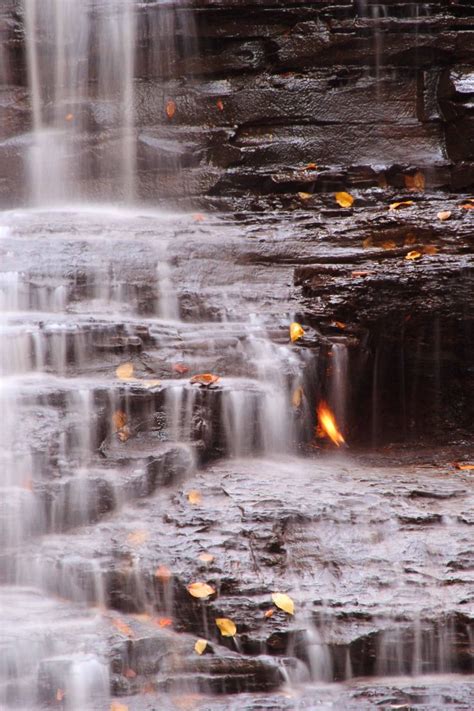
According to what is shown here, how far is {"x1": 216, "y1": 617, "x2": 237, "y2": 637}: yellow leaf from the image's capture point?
326 centimetres

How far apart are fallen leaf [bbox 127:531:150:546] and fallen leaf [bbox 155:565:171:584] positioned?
0.22 metres

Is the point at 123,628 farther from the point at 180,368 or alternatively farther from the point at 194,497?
the point at 180,368

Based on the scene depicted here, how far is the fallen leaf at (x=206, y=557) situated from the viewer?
3.54m

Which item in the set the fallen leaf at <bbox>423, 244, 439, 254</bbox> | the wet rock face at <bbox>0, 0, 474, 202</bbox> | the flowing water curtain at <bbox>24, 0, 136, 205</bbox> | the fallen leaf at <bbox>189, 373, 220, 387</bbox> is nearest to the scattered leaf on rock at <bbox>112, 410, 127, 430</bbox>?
the fallen leaf at <bbox>189, 373, 220, 387</bbox>

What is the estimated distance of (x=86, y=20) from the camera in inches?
295

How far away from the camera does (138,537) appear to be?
3725 mm

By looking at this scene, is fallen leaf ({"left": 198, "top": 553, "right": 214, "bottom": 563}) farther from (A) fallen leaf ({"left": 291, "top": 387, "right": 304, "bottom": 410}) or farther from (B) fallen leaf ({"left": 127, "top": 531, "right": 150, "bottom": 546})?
(A) fallen leaf ({"left": 291, "top": 387, "right": 304, "bottom": 410})

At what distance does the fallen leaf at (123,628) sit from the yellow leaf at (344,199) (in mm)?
4560

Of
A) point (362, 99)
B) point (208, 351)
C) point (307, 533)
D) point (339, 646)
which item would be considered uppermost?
point (362, 99)

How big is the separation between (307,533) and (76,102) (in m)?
5.62

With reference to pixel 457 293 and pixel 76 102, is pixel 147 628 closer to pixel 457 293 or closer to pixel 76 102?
pixel 457 293

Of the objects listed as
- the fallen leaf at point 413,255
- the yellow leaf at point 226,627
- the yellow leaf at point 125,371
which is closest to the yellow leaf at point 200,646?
the yellow leaf at point 226,627

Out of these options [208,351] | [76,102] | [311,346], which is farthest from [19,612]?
[76,102]

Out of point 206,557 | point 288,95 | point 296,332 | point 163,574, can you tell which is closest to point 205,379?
point 296,332
